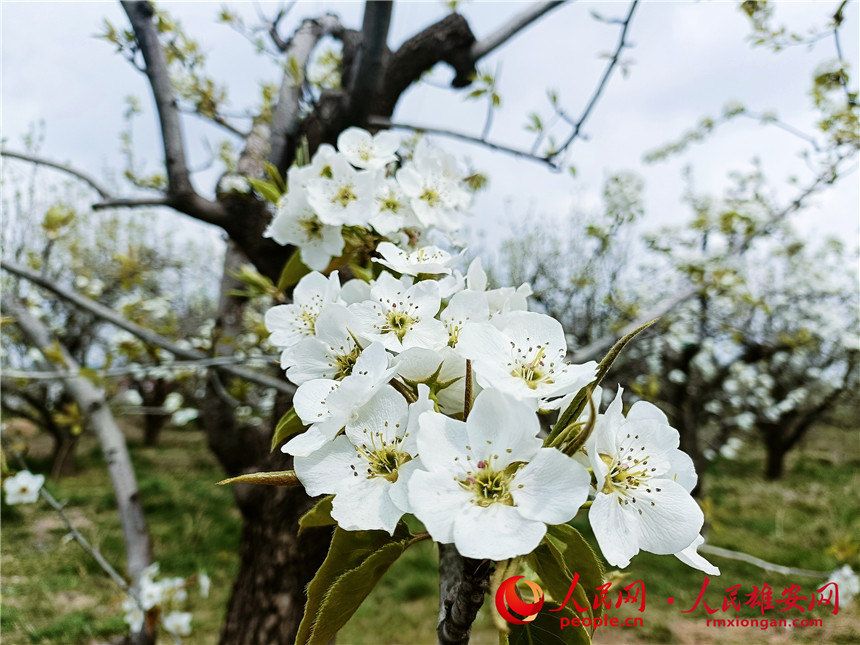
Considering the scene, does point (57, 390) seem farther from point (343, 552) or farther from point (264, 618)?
point (343, 552)

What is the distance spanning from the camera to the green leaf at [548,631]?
536 millimetres

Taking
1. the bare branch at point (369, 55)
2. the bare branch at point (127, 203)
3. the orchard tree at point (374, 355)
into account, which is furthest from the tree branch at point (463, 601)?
the bare branch at point (127, 203)

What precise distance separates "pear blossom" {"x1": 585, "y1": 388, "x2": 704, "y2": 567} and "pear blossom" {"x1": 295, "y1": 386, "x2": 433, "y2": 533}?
0.61ft

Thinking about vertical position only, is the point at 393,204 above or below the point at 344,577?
above

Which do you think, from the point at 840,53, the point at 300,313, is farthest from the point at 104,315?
the point at 840,53

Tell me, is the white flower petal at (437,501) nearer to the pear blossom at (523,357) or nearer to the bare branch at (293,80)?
the pear blossom at (523,357)

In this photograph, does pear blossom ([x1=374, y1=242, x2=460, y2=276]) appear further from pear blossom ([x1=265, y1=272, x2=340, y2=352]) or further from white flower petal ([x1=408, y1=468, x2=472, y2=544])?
white flower petal ([x1=408, y1=468, x2=472, y2=544])

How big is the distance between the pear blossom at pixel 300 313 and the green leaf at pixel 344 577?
1.07ft

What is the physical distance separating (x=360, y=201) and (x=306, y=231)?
0.13 m

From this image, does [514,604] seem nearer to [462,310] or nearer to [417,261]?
[462,310]

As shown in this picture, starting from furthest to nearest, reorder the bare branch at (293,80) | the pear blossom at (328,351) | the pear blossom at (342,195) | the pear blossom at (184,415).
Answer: the pear blossom at (184,415), the bare branch at (293,80), the pear blossom at (342,195), the pear blossom at (328,351)

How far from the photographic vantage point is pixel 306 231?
1010 mm

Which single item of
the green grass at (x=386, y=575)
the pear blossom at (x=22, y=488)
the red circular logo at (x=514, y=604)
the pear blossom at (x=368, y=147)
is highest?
the pear blossom at (x=368, y=147)

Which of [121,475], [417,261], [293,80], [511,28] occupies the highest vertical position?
[511,28]
